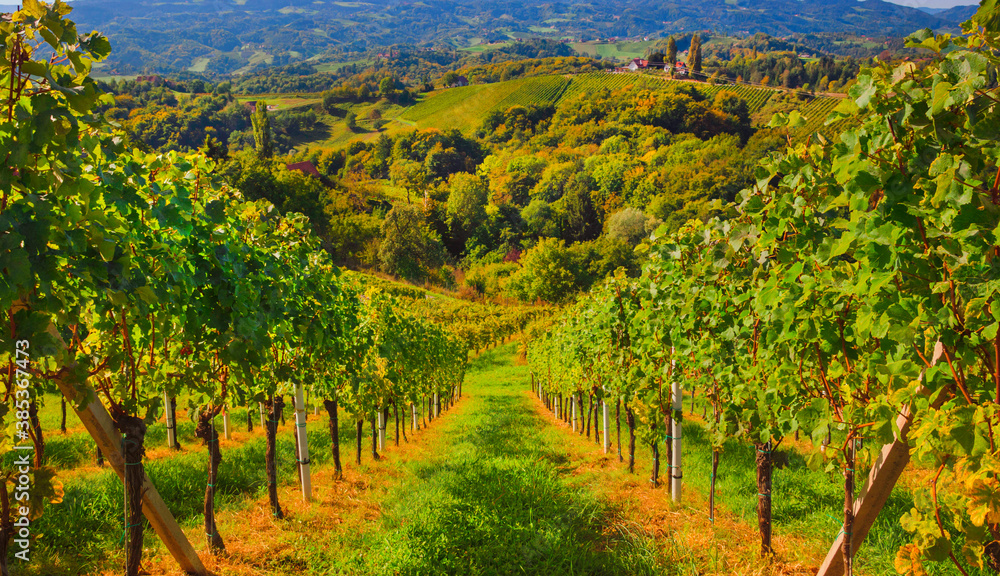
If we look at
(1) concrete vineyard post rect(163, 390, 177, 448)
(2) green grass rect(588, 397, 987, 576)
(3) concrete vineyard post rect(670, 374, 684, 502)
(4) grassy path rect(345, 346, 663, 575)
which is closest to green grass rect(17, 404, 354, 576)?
(1) concrete vineyard post rect(163, 390, 177, 448)

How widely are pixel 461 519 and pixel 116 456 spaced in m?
2.71

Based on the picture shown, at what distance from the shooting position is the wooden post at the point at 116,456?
7.63ft

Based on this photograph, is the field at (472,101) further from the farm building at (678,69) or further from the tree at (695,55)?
the tree at (695,55)

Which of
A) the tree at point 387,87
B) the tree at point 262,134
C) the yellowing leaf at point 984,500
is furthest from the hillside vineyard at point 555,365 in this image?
the tree at point 387,87

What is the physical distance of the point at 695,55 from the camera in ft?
335

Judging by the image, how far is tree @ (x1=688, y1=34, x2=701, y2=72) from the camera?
333 ft

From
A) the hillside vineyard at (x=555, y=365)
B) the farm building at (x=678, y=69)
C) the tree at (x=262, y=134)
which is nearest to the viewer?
the hillside vineyard at (x=555, y=365)

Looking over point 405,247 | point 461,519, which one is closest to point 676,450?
point 461,519

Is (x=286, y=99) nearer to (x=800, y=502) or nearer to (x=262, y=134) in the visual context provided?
(x=262, y=134)

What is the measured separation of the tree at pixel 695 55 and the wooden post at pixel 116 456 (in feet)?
382

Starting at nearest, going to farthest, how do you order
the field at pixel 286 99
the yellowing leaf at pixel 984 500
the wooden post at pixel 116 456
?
the yellowing leaf at pixel 984 500, the wooden post at pixel 116 456, the field at pixel 286 99

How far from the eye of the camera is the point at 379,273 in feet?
138

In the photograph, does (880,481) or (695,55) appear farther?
(695,55)

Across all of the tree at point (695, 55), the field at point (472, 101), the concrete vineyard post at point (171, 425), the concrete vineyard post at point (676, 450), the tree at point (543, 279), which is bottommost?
the tree at point (543, 279)
